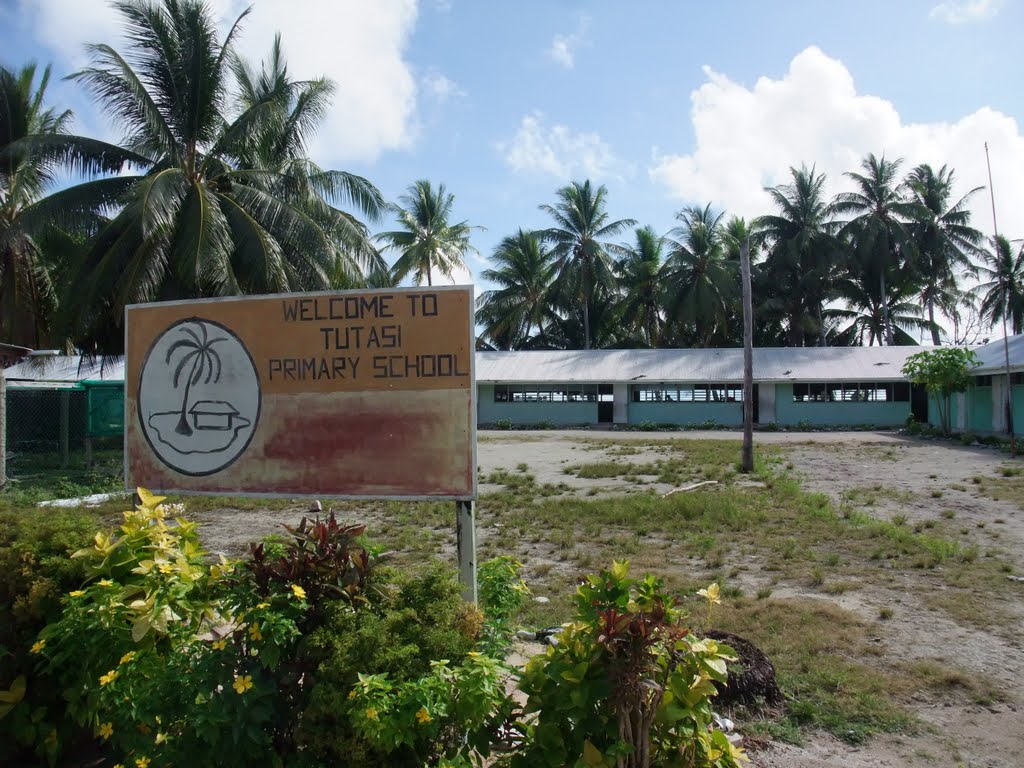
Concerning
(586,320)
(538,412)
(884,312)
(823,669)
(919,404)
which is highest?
(884,312)

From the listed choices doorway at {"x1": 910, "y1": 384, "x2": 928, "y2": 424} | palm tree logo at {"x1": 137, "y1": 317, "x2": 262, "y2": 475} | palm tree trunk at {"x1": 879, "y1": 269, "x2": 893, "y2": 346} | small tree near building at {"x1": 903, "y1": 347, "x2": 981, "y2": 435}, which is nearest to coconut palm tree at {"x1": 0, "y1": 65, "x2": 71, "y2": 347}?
palm tree logo at {"x1": 137, "y1": 317, "x2": 262, "y2": 475}

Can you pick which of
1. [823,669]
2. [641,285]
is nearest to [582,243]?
[641,285]

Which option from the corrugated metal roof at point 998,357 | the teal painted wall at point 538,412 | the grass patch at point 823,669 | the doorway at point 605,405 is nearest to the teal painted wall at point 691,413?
the doorway at point 605,405

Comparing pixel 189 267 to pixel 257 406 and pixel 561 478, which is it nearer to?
pixel 561 478

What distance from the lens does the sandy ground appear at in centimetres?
342

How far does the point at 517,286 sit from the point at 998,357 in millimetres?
24166

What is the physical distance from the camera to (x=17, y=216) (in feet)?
57.5

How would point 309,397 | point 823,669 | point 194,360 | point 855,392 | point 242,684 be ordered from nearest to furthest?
point 242,684 < point 309,397 < point 194,360 < point 823,669 < point 855,392

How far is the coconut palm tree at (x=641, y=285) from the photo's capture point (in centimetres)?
4153

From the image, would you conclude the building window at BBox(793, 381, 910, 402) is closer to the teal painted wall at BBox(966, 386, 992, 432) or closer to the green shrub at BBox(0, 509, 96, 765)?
the teal painted wall at BBox(966, 386, 992, 432)

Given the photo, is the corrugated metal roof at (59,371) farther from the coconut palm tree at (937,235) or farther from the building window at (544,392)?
the coconut palm tree at (937,235)

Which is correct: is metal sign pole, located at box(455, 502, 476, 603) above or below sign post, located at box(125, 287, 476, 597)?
below

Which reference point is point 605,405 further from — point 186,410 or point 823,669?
point 186,410

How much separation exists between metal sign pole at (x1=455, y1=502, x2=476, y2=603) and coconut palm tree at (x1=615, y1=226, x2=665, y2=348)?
3887cm
